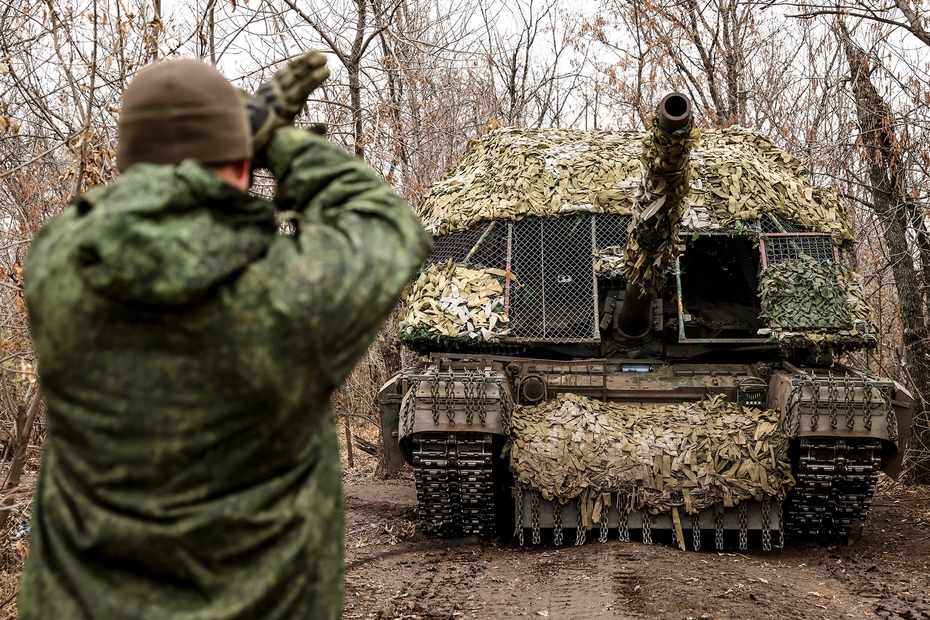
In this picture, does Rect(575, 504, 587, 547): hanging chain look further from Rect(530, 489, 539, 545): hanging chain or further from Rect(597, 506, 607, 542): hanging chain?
Rect(530, 489, 539, 545): hanging chain

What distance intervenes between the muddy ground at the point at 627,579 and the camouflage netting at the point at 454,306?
1.64 meters

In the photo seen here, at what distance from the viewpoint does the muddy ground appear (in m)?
5.54

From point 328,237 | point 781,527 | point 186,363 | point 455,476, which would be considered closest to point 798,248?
point 781,527

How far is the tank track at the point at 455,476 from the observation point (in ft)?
23.7

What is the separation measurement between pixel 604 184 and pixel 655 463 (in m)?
2.84

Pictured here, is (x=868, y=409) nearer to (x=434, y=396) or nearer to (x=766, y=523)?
(x=766, y=523)

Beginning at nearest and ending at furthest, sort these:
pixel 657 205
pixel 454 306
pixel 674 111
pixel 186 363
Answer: pixel 186 363, pixel 674 111, pixel 657 205, pixel 454 306

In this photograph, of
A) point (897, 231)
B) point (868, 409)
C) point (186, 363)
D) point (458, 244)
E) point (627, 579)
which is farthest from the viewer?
point (897, 231)

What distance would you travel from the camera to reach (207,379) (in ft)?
4.80

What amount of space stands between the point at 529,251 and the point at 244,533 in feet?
24.2

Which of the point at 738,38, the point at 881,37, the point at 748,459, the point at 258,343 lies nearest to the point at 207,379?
the point at 258,343

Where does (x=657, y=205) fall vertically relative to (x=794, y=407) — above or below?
above

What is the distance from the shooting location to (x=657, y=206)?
21.6 ft

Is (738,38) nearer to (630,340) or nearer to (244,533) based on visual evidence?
(630,340)
